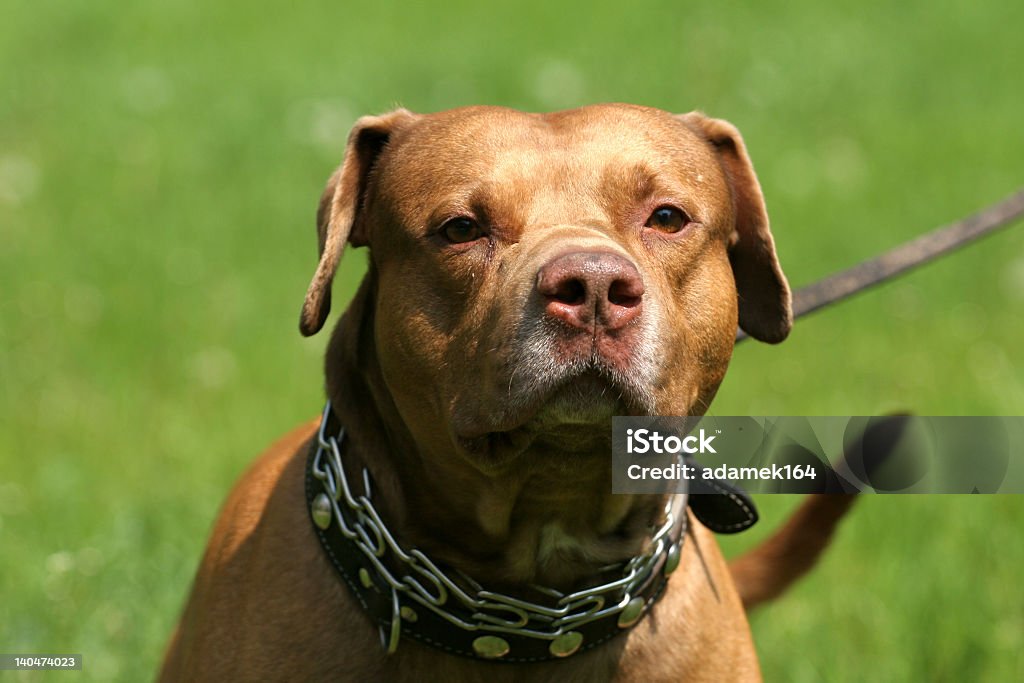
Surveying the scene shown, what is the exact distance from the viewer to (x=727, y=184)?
12.6 ft

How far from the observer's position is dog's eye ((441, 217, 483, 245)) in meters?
3.44

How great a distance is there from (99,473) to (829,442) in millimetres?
3234

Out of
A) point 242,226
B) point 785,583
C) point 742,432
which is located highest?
point 742,432

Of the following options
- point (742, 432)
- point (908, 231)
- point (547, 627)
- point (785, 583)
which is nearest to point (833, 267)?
point (908, 231)

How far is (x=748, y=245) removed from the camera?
3.88m

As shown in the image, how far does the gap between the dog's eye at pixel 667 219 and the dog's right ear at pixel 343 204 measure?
78 centimetres

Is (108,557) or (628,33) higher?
(108,557)

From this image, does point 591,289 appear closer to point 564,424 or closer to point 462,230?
point 564,424

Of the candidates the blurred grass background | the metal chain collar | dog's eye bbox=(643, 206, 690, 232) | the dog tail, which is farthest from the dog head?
the blurred grass background

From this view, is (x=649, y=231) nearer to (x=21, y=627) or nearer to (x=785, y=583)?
(x=785, y=583)

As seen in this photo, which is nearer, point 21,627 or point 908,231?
point 21,627

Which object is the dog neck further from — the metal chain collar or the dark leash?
the dark leash

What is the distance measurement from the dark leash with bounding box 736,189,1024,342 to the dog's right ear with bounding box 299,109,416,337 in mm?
1185

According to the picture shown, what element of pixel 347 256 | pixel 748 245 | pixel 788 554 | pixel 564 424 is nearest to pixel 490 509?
pixel 564 424
